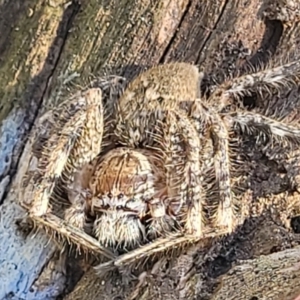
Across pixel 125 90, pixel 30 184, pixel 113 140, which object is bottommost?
pixel 30 184

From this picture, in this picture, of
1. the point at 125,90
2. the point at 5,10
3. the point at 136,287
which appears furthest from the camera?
the point at 5,10

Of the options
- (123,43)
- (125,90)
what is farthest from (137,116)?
(123,43)

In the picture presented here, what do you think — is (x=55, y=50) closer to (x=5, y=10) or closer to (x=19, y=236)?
(x=5, y=10)

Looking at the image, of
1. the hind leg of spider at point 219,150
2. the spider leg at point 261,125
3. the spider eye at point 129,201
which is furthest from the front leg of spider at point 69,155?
the spider leg at point 261,125

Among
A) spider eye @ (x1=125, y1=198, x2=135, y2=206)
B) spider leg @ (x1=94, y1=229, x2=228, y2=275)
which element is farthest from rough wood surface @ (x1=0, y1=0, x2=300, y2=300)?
spider eye @ (x1=125, y1=198, x2=135, y2=206)

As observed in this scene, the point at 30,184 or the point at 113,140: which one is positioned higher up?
the point at 113,140

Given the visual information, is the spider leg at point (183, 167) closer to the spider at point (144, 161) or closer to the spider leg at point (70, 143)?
the spider at point (144, 161)

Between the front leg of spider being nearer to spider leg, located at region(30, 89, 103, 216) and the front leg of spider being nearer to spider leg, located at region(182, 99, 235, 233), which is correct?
spider leg, located at region(30, 89, 103, 216)
